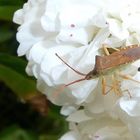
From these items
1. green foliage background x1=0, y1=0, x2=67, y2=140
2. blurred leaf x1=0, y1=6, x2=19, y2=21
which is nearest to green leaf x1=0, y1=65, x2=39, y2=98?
green foliage background x1=0, y1=0, x2=67, y2=140

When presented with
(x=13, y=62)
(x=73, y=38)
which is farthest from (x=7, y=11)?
(x=73, y=38)

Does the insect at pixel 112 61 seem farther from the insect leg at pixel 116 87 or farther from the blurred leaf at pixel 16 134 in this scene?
the blurred leaf at pixel 16 134

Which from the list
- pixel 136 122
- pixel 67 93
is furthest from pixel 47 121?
pixel 136 122

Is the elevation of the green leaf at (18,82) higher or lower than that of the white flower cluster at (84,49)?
lower

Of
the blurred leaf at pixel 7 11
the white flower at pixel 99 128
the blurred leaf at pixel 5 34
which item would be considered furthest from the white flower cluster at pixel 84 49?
the blurred leaf at pixel 5 34

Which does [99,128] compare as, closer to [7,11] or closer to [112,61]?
[112,61]

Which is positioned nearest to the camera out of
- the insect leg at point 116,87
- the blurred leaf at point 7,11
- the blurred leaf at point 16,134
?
the insect leg at point 116,87
